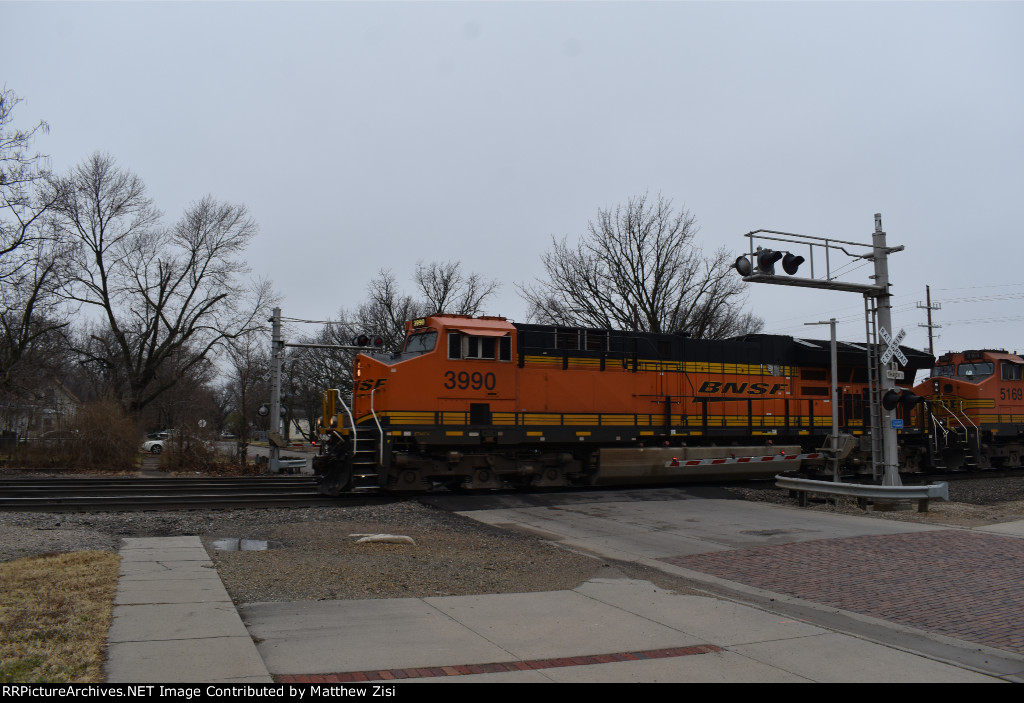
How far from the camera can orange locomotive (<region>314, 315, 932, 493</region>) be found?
1588 cm

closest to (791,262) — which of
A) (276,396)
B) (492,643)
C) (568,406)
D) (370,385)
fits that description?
(568,406)

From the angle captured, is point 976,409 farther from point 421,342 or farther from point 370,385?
point 370,385

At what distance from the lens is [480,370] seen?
16.5 metres

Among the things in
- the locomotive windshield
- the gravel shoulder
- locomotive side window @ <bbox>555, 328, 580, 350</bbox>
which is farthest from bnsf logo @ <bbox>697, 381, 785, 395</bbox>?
the locomotive windshield

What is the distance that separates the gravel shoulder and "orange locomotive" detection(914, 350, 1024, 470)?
352 inches

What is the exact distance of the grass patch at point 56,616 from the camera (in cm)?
470

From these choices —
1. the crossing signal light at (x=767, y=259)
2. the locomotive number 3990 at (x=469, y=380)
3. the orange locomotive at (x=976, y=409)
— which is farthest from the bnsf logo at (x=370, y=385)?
the orange locomotive at (x=976, y=409)

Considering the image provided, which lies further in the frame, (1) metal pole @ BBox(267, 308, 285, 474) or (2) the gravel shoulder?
(1) metal pole @ BBox(267, 308, 285, 474)

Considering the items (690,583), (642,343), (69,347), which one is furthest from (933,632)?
(69,347)

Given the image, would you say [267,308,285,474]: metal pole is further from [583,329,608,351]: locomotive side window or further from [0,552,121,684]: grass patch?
[0,552,121,684]: grass patch

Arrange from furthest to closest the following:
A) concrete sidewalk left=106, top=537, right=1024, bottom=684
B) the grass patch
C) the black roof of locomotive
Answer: the black roof of locomotive
concrete sidewalk left=106, top=537, right=1024, bottom=684
the grass patch

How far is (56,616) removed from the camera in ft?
19.5

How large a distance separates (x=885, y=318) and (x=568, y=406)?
7.13 metres

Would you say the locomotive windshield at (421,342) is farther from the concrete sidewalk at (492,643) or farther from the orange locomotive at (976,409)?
the orange locomotive at (976,409)
